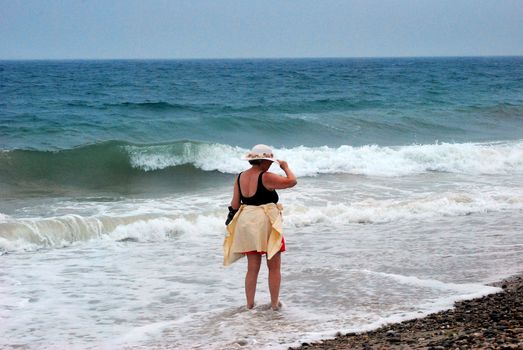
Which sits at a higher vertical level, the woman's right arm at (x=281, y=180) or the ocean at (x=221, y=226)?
the woman's right arm at (x=281, y=180)

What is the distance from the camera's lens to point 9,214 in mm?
12555

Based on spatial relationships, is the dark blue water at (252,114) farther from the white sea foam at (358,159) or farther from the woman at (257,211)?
the woman at (257,211)

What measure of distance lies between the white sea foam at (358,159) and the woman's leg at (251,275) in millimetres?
9870

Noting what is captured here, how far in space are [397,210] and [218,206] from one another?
2.95 meters

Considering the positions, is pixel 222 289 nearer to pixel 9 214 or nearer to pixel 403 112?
pixel 9 214

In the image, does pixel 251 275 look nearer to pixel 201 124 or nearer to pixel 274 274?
pixel 274 274

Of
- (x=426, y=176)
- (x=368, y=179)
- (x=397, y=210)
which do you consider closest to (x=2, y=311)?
(x=397, y=210)

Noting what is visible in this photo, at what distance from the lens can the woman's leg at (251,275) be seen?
22.8 ft

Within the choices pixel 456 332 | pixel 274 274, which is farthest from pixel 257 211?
pixel 456 332

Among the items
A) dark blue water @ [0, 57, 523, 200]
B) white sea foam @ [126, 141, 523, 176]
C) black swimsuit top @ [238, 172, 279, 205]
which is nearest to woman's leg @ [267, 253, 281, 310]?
black swimsuit top @ [238, 172, 279, 205]

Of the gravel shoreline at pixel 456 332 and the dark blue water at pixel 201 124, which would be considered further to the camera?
the dark blue water at pixel 201 124

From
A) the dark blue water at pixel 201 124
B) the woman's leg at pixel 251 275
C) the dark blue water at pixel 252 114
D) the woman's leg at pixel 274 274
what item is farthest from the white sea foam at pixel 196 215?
the dark blue water at pixel 252 114

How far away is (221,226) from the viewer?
11617 mm

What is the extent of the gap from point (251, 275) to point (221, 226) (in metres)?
4.65
